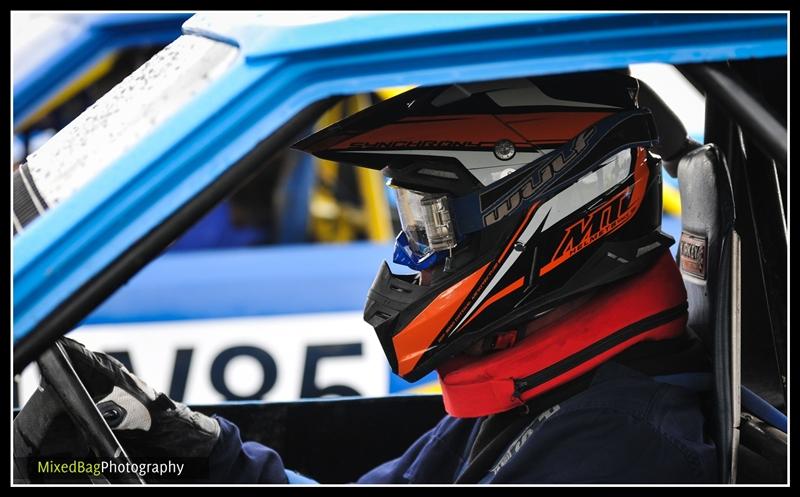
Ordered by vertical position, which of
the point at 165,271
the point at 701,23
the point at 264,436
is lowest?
the point at 264,436

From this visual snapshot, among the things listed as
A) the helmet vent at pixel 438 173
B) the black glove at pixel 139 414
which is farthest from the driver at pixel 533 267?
the black glove at pixel 139 414

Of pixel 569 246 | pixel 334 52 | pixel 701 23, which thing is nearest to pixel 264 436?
pixel 569 246

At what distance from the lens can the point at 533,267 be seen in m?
1.58

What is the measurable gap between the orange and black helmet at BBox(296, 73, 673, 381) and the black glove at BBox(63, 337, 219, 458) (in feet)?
1.39

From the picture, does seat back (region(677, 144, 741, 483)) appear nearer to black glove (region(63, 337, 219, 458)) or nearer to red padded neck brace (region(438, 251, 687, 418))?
red padded neck brace (region(438, 251, 687, 418))

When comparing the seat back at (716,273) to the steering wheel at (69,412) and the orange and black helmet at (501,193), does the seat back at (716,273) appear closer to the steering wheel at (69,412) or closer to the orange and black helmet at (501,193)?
the orange and black helmet at (501,193)

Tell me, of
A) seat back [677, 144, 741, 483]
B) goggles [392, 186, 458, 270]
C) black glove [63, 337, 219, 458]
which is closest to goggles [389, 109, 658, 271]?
goggles [392, 186, 458, 270]

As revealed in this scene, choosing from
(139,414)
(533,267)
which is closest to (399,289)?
(533,267)

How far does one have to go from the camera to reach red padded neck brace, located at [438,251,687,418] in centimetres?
156

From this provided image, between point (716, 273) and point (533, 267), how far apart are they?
0.31 m

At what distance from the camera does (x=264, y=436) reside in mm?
2133
